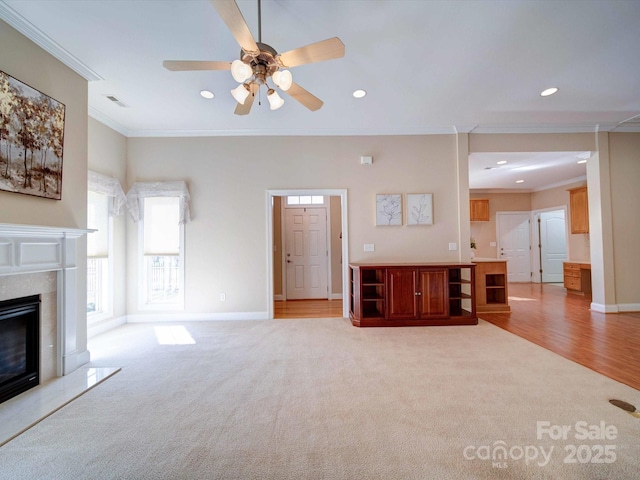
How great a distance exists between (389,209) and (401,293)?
1372 millimetres

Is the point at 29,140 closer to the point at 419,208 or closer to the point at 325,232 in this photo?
the point at 419,208

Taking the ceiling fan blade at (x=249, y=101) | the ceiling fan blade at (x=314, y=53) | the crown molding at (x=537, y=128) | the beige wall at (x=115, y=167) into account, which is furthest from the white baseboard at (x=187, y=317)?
the crown molding at (x=537, y=128)

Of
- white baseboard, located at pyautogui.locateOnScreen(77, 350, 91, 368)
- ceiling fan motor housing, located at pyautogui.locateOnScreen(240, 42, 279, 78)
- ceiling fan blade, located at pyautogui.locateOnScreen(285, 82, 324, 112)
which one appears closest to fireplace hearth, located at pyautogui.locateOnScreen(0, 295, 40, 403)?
white baseboard, located at pyautogui.locateOnScreen(77, 350, 91, 368)

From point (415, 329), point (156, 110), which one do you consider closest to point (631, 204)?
point (415, 329)

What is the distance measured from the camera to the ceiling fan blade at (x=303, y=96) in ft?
7.80

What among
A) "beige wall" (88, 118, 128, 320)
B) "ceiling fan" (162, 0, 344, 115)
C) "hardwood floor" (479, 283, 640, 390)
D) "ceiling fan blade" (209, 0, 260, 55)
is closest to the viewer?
"ceiling fan blade" (209, 0, 260, 55)

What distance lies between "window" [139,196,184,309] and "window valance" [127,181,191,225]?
0.34ft

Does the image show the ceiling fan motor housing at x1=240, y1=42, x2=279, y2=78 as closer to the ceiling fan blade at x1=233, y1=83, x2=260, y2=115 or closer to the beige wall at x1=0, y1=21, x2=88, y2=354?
the ceiling fan blade at x1=233, y1=83, x2=260, y2=115

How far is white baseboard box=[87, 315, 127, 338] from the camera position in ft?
12.5

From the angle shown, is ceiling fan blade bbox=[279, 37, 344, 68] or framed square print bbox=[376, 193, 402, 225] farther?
framed square print bbox=[376, 193, 402, 225]

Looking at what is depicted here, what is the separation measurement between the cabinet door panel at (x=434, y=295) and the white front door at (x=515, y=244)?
19.0 feet

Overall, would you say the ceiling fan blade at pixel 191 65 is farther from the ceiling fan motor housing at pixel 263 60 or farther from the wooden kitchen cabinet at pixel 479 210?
the wooden kitchen cabinet at pixel 479 210

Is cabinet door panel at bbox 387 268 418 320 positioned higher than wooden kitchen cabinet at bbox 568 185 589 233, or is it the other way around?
wooden kitchen cabinet at bbox 568 185 589 233

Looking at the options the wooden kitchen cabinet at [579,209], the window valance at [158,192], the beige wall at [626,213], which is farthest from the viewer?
the wooden kitchen cabinet at [579,209]
